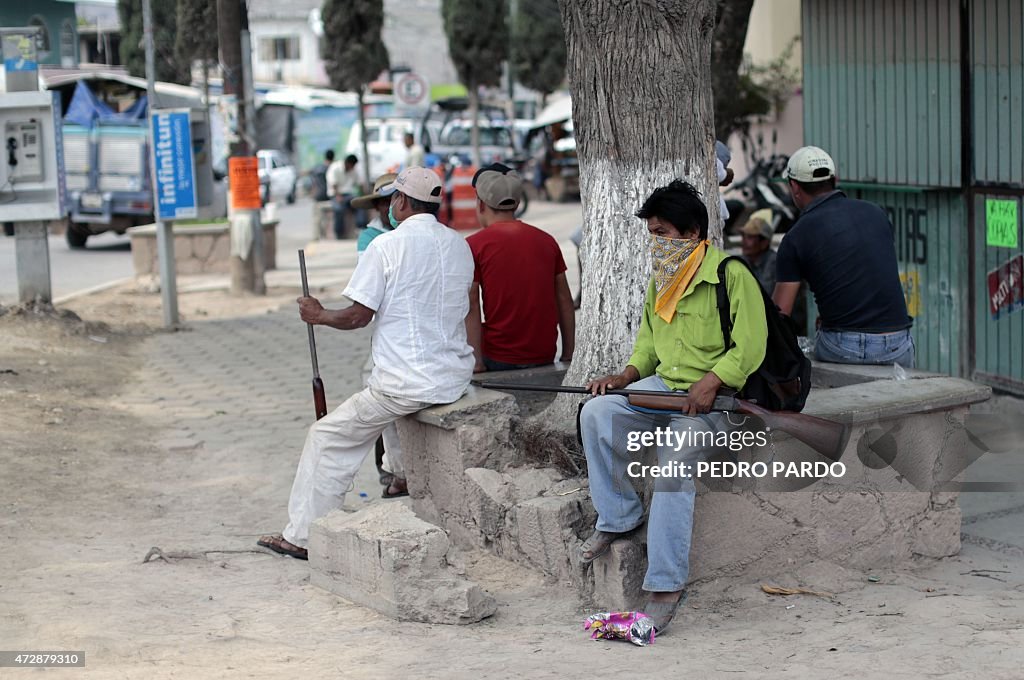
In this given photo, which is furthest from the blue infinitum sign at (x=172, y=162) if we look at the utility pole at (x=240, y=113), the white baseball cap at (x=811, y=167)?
the white baseball cap at (x=811, y=167)

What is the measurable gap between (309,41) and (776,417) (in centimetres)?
5038

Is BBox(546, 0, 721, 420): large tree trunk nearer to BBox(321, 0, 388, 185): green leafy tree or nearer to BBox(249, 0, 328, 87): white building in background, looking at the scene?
BBox(321, 0, 388, 185): green leafy tree

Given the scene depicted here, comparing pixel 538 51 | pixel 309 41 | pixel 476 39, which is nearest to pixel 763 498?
pixel 476 39

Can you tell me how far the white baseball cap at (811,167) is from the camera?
5.87 meters

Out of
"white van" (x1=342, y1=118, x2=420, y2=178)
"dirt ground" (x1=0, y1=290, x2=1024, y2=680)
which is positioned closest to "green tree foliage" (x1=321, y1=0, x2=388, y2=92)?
"white van" (x1=342, y1=118, x2=420, y2=178)

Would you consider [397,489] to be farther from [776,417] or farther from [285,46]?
[285,46]

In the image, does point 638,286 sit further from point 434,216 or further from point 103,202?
point 103,202

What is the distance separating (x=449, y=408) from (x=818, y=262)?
1.78m

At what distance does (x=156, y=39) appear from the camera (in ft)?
109

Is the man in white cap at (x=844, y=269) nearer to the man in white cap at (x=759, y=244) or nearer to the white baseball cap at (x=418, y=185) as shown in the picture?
the white baseball cap at (x=418, y=185)

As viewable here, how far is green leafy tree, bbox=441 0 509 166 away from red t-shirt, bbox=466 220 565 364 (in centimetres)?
2379

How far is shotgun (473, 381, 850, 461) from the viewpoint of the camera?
15.6ft

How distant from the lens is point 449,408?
18.4 feet

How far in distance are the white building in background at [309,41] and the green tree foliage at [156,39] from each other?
16.7 m
